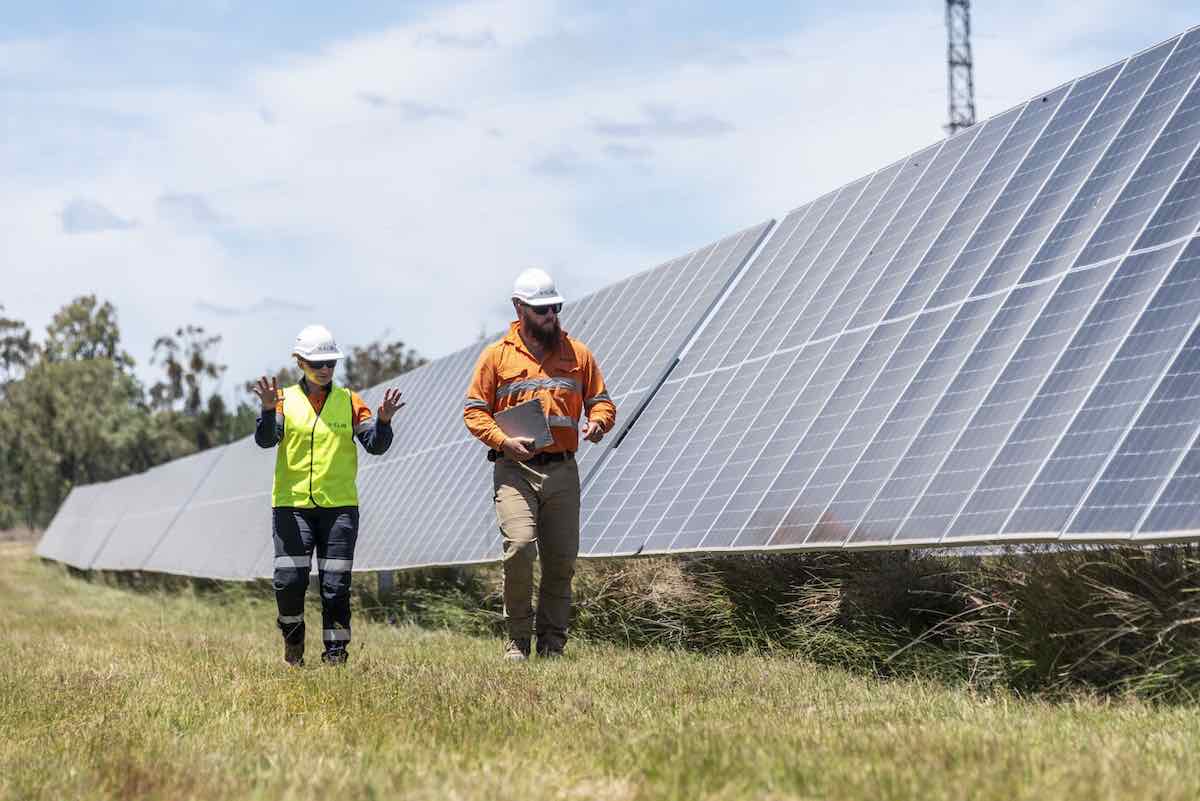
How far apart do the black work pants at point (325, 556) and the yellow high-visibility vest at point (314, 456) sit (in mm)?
91

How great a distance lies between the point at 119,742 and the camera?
19.7 feet

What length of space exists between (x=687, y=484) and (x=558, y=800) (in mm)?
6382

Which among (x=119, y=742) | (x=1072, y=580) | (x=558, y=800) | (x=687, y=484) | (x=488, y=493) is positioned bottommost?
(x=558, y=800)

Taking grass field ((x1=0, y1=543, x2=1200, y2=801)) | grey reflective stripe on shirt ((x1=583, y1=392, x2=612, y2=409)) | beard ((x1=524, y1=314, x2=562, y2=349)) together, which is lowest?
grass field ((x1=0, y1=543, x2=1200, y2=801))

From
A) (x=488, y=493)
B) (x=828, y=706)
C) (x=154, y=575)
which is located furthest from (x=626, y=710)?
(x=154, y=575)

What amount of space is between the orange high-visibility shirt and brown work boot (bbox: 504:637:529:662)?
3.77 feet

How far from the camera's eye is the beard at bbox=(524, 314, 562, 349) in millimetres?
9516

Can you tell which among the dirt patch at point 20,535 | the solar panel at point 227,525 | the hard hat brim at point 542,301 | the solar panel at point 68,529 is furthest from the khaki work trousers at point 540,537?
the dirt patch at point 20,535

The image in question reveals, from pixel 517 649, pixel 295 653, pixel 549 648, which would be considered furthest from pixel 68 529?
pixel 517 649

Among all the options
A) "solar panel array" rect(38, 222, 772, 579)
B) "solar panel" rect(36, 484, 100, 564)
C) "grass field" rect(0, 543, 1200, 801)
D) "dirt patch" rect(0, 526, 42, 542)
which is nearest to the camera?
"grass field" rect(0, 543, 1200, 801)

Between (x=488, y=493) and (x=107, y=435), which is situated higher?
(x=107, y=435)

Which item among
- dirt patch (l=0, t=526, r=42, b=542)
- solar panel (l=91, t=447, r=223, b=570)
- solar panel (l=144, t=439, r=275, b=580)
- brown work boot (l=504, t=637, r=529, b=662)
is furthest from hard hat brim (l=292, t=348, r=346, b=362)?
dirt patch (l=0, t=526, r=42, b=542)

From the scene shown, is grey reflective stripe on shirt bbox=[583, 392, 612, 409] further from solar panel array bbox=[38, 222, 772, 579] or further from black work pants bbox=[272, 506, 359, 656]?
solar panel array bbox=[38, 222, 772, 579]

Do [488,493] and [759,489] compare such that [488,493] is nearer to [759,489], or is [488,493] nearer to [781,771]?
[759,489]
